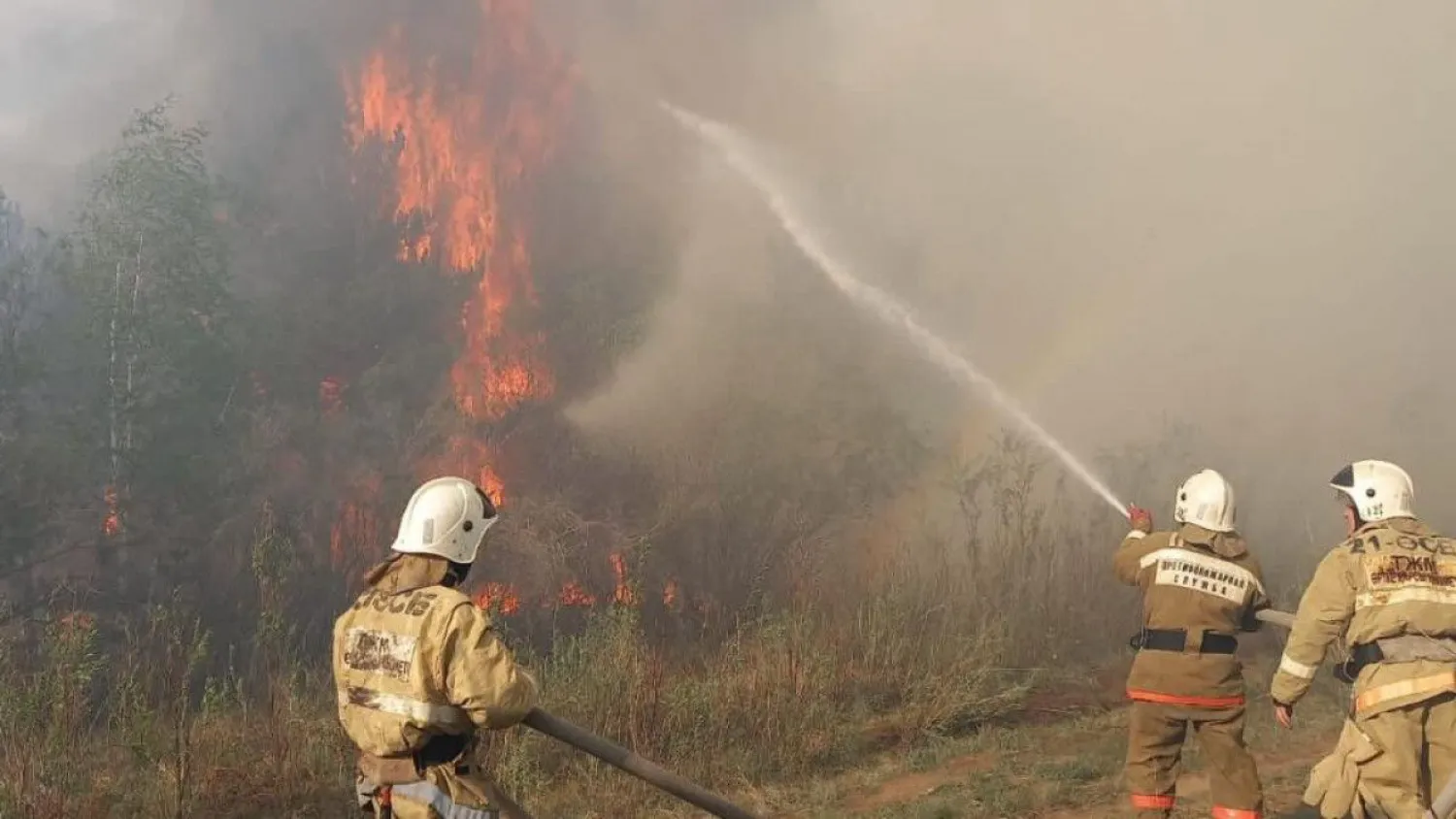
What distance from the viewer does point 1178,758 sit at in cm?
556

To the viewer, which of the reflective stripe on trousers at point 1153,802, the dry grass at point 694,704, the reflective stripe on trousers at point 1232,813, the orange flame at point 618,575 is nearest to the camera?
the reflective stripe on trousers at point 1232,813

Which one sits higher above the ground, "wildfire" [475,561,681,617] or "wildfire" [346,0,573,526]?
"wildfire" [346,0,573,526]

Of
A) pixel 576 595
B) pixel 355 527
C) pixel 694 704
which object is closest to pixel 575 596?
pixel 576 595

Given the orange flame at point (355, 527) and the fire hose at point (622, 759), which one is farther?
the orange flame at point (355, 527)

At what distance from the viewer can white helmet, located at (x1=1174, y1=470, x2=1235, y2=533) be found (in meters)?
5.62

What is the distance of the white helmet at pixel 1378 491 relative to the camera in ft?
15.3

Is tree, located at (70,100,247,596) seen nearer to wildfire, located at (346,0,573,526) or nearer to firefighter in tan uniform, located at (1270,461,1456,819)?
wildfire, located at (346,0,573,526)

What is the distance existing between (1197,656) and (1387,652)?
3.73 feet

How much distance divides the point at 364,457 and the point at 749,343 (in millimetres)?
7604

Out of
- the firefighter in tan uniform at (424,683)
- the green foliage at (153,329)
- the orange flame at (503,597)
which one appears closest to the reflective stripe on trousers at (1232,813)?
the firefighter in tan uniform at (424,683)

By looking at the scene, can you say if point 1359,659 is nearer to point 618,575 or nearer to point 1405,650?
point 1405,650

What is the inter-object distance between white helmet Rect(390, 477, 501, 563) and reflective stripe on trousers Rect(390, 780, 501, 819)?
78 centimetres

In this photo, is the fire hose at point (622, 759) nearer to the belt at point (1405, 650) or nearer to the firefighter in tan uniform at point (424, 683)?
the firefighter in tan uniform at point (424, 683)

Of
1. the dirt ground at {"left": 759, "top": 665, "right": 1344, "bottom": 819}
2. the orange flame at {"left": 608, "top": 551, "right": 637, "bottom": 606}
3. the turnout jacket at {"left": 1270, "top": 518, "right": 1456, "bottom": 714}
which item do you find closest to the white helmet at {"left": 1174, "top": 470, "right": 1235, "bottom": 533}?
the turnout jacket at {"left": 1270, "top": 518, "right": 1456, "bottom": 714}
